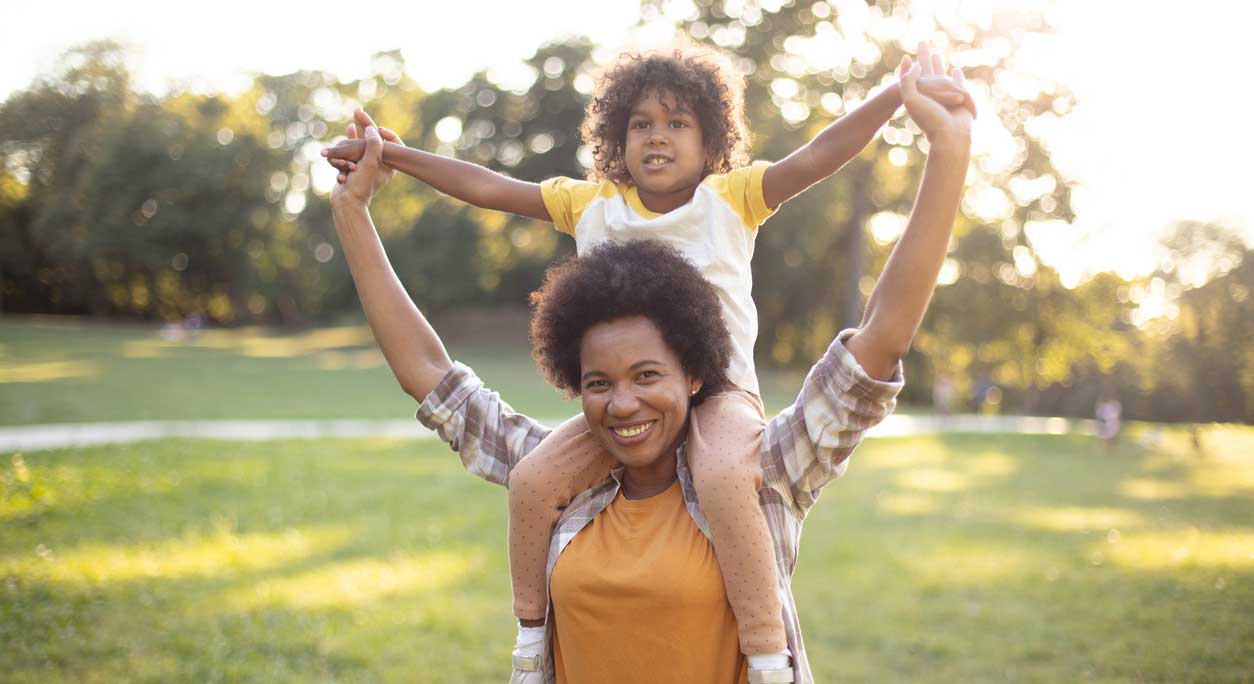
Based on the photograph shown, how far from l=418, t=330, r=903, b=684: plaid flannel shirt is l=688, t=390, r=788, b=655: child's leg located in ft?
0.25

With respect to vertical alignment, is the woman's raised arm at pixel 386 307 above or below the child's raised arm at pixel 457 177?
below

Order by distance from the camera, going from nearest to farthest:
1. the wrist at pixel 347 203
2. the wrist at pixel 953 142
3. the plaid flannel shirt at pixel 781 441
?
the wrist at pixel 953 142
the plaid flannel shirt at pixel 781 441
the wrist at pixel 347 203

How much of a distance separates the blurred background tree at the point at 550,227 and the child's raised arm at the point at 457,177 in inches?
626

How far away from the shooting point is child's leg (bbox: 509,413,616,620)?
233 cm

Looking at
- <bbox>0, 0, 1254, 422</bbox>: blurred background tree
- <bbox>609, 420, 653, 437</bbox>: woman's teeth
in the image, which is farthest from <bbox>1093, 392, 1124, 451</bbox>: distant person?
<bbox>609, 420, 653, 437</bbox>: woman's teeth

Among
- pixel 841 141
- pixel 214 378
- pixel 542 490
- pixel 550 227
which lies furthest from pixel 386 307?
pixel 550 227

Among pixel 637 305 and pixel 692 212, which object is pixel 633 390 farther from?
pixel 692 212

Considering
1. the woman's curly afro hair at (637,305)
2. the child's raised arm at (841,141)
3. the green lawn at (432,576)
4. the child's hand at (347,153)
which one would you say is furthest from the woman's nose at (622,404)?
the green lawn at (432,576)

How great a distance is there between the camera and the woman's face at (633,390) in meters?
2.21

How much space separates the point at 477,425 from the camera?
2.48 metres

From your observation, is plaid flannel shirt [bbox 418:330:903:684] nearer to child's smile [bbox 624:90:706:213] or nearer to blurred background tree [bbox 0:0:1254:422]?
child's smile [bbox 624:90:706:213]

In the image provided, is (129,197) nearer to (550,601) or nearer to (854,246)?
(854,246)

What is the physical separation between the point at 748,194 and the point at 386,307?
105cm

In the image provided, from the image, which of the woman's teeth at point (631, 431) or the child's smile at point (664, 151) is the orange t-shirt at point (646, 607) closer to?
the woman's teeth at point (631, 431)
